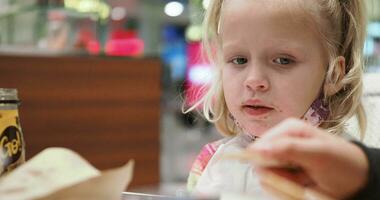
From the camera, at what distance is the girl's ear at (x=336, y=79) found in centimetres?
94

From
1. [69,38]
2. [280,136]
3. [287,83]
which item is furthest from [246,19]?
[69,38]

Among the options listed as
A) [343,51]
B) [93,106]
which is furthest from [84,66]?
[343,51]

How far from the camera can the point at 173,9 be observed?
1146 centimetres

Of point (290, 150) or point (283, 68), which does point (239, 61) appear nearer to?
point (283, 68)

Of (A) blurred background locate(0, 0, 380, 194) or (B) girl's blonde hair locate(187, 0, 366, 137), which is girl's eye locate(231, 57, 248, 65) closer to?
(B) girl's blonde hair locate(187, 0, 366, 137)

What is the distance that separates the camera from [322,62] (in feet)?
3.03

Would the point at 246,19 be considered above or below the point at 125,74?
above

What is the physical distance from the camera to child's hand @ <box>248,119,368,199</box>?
0.45m

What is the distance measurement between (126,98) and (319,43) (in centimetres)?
206

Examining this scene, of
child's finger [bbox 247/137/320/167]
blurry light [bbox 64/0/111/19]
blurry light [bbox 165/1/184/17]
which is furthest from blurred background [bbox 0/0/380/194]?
blurry light [bbox 165/1/184/17]

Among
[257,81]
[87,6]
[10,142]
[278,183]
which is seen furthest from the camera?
[87,6]

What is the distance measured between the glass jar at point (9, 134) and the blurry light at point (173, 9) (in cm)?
1061

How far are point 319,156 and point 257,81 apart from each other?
403 mm

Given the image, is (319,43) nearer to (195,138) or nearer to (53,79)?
(53,79)
